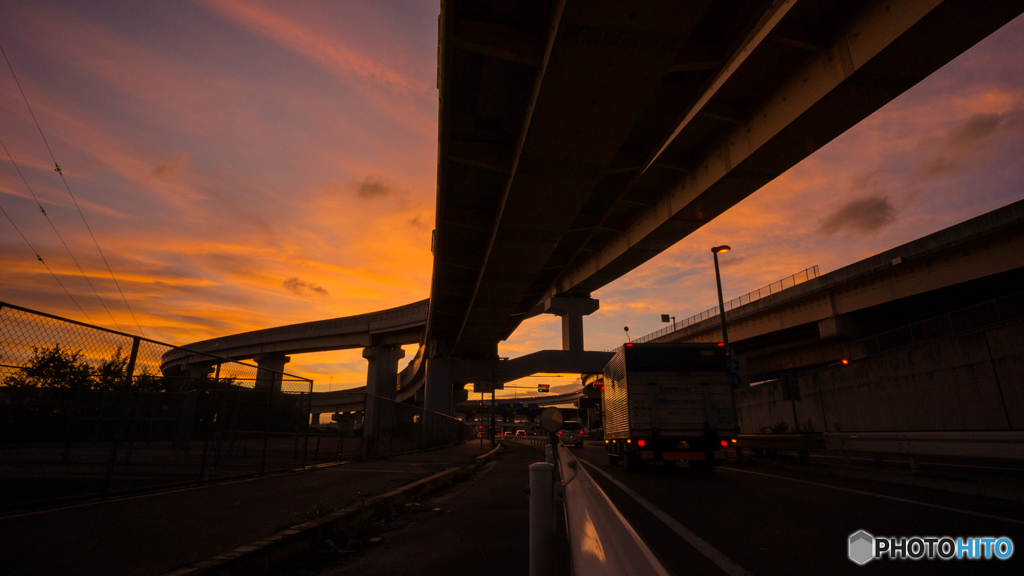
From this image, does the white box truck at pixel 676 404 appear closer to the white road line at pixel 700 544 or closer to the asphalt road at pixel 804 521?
the asphalt road at pixel 804 521

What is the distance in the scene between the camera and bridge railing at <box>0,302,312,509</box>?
19.7 ft

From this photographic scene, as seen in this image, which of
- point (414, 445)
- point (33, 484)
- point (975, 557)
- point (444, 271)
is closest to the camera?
point (975, 557)

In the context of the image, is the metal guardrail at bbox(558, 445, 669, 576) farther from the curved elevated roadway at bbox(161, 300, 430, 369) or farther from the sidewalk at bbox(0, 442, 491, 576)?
the curved elevated roadway at bbox(161, 300, 430, 369)

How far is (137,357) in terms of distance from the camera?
7441mm

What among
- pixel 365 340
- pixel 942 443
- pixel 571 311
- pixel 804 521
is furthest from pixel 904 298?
pixel 365 340

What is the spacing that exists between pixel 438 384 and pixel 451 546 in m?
29.9

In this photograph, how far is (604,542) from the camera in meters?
1.61

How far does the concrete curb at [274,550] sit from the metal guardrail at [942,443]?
32.4ft

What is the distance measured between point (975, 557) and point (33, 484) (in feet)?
37.3

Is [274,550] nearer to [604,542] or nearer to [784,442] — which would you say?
[604,542]

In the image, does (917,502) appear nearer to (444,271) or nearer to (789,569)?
(789,569)

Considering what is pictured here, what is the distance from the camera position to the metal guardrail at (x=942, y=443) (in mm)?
8078

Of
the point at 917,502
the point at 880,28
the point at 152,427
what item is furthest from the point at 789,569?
the point at 152,427

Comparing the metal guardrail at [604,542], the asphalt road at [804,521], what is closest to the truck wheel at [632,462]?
the asphalt road at [804,521]
